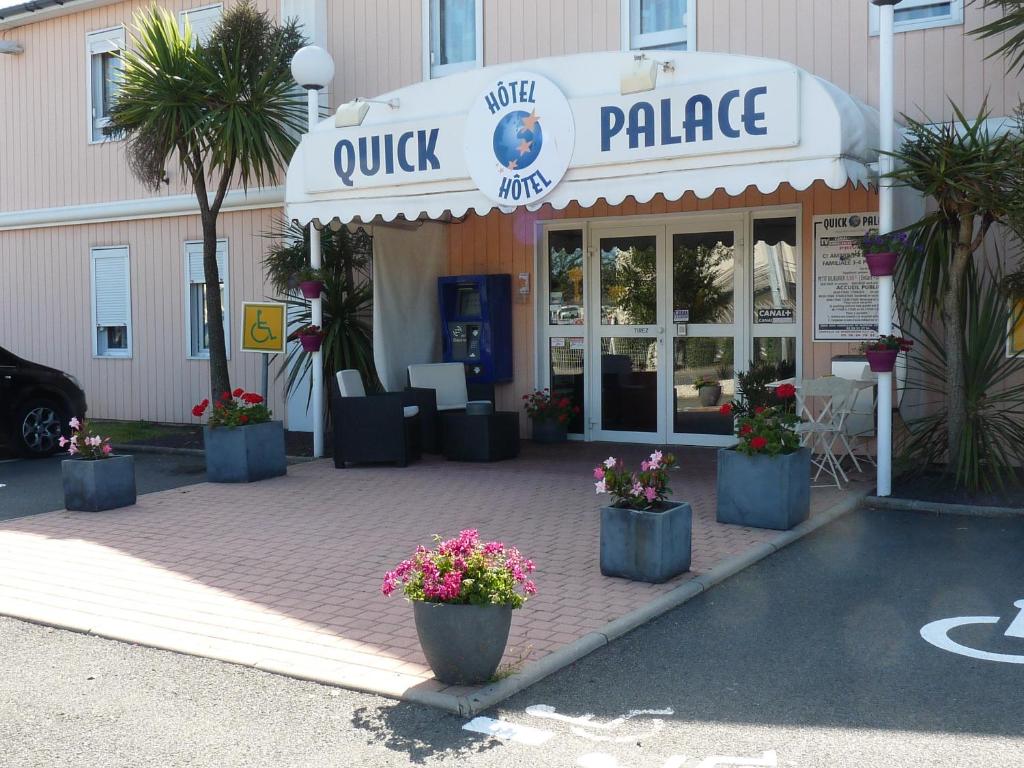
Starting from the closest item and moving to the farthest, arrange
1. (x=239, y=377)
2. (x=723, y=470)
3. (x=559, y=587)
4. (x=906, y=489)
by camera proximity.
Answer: (x=559, y=587)
(x=723, y=470)
(x=906, y=489)
(x=239, y=377)

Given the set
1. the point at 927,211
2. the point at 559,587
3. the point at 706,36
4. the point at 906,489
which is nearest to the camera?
the point at 559,587

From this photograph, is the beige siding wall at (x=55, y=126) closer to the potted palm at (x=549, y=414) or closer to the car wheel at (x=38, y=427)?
the car wheel at (x=38, y=427)

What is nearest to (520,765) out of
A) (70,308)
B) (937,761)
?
(937,761)

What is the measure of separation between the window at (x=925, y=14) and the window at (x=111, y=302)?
1004 centimetres

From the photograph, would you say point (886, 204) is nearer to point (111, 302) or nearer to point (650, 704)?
point (650, 704)

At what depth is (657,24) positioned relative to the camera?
10.6m

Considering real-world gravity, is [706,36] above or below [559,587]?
above

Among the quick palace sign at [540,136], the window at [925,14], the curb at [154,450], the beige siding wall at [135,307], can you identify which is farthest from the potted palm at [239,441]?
the window at [925,14]

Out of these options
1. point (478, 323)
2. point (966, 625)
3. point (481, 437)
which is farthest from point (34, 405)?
point (966, 625)

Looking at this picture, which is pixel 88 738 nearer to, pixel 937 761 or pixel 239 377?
pixel 937 761

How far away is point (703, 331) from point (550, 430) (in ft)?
6.30

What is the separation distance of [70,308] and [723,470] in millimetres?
11258

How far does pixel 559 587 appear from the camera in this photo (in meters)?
5.84

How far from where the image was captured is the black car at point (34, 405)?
11.3 meters
